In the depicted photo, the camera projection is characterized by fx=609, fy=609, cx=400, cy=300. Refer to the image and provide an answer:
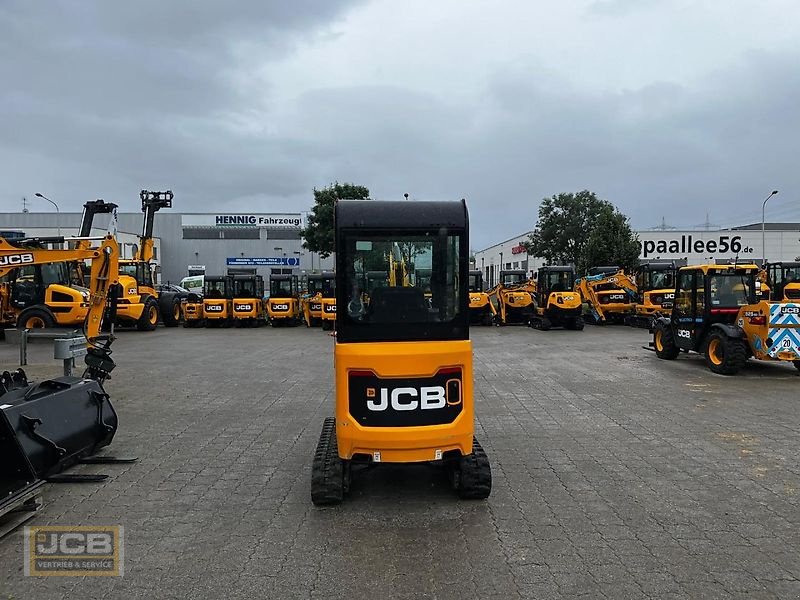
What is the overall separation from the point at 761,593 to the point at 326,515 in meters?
3.01

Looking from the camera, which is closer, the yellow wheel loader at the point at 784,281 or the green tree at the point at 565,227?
the yellow wheel loader at the point at 784,281

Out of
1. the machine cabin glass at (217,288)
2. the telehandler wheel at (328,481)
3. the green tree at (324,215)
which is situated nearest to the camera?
the telehandler wheel at (328,481)

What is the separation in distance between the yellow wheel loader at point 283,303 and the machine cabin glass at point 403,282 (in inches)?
882

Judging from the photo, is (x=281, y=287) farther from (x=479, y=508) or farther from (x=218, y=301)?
(x=479, y=508)

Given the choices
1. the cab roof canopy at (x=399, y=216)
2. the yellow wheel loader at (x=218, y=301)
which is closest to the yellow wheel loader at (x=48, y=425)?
the cab roof canopy at (x=399, y=216)

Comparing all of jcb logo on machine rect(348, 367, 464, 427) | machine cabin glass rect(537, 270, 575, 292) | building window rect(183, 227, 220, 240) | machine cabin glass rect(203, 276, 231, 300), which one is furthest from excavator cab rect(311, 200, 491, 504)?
building window rect(183, 227, 220, 240)

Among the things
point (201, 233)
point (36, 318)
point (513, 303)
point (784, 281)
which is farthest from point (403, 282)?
point (201, 233)

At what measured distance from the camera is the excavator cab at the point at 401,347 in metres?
4.71

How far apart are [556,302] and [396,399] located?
1976 cm

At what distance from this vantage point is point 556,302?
926 inches

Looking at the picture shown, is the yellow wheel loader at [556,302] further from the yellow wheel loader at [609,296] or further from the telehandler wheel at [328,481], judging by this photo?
the telehandler wheel at [328,481]

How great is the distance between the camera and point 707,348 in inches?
504

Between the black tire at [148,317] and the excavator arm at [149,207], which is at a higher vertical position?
the excavator arm at [149,207]

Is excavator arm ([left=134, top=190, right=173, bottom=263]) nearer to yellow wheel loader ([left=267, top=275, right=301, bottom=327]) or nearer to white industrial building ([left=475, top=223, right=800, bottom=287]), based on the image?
yellow wheel loader ([left=267, top=275, right=301, bottom=327])
